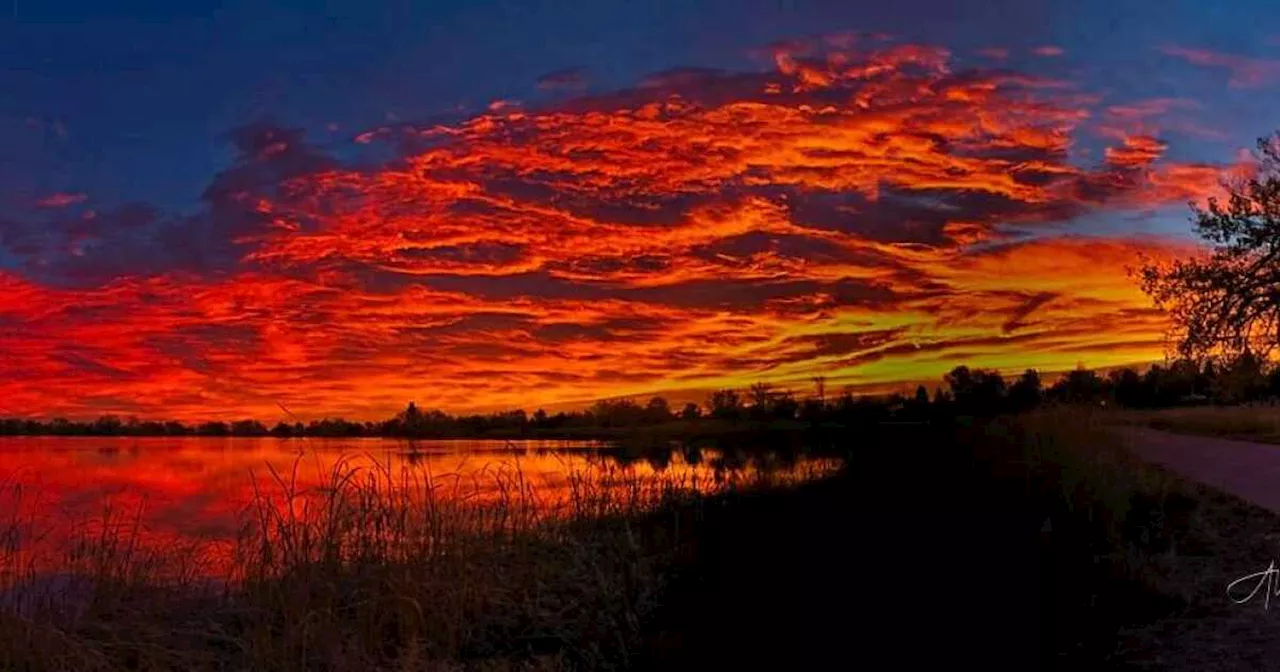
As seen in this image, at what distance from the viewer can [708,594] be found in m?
11.9

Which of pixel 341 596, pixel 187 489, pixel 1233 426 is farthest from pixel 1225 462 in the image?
pixel 187 489

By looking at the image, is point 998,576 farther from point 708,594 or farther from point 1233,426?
point 1233,426

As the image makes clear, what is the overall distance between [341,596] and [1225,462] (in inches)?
843

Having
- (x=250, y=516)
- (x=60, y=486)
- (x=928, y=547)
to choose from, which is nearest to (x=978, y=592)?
(x=928, y=547)

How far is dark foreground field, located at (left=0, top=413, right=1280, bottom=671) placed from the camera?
8812 mm

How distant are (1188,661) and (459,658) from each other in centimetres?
623

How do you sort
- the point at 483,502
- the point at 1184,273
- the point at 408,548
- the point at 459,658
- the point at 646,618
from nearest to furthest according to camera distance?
the point at 459,658, the point at 646,618, the point at 408,548, the point at 483,502, the point at 1184,273

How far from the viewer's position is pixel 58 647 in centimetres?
869

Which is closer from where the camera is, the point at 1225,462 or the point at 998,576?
the point at 998,576

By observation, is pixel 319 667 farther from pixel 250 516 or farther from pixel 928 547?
pixel 250 516

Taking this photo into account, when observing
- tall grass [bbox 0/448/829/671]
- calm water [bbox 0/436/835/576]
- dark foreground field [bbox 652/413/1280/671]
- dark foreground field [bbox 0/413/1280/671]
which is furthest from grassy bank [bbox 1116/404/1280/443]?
tall grass [bbox 0/448/829/671]

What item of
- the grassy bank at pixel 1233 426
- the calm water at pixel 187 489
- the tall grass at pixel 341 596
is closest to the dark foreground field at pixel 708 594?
the tall grass at pixel 341 596

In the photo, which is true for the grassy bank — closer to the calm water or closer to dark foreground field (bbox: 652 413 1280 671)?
the calm water

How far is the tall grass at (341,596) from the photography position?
8875 millimetres
